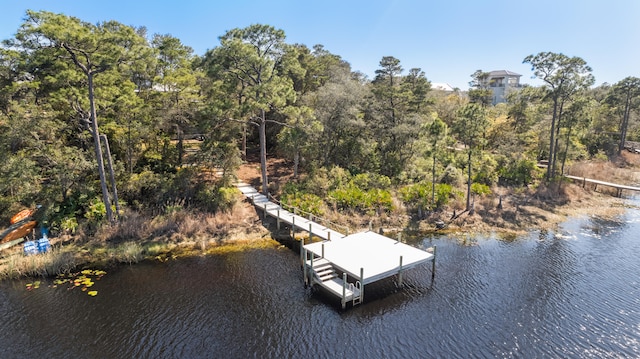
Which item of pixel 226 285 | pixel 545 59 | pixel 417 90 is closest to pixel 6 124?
pixel 226 285

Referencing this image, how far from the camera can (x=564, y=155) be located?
39.8 metres

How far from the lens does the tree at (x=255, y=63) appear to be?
1013 inches

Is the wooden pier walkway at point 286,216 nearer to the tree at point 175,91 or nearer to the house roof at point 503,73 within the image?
the tree at point 175,91

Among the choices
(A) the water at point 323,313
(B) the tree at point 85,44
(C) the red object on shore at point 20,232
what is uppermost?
(B) the tree at point 85,44

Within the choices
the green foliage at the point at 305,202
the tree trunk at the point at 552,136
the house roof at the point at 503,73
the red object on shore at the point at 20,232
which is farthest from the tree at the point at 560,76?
the house roof at the point at 503,73

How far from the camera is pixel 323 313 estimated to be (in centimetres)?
→ 1583

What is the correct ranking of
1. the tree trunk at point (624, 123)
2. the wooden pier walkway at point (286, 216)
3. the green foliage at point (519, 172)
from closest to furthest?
the wooden pier walkway at point (286, 216) → the green foliage at point (519, 172) → the tree trunk at point (624, 123)

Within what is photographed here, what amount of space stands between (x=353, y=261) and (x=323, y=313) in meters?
3.61

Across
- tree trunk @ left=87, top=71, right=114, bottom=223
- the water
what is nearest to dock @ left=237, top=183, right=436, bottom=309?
the water

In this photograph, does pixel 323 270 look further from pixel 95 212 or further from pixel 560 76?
pixel 560 76

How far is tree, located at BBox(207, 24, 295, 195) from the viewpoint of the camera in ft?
84.4

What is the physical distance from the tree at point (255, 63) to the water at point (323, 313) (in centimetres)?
1232

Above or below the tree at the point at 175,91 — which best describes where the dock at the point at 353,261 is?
below

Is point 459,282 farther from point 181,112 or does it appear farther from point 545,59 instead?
point 545,59
